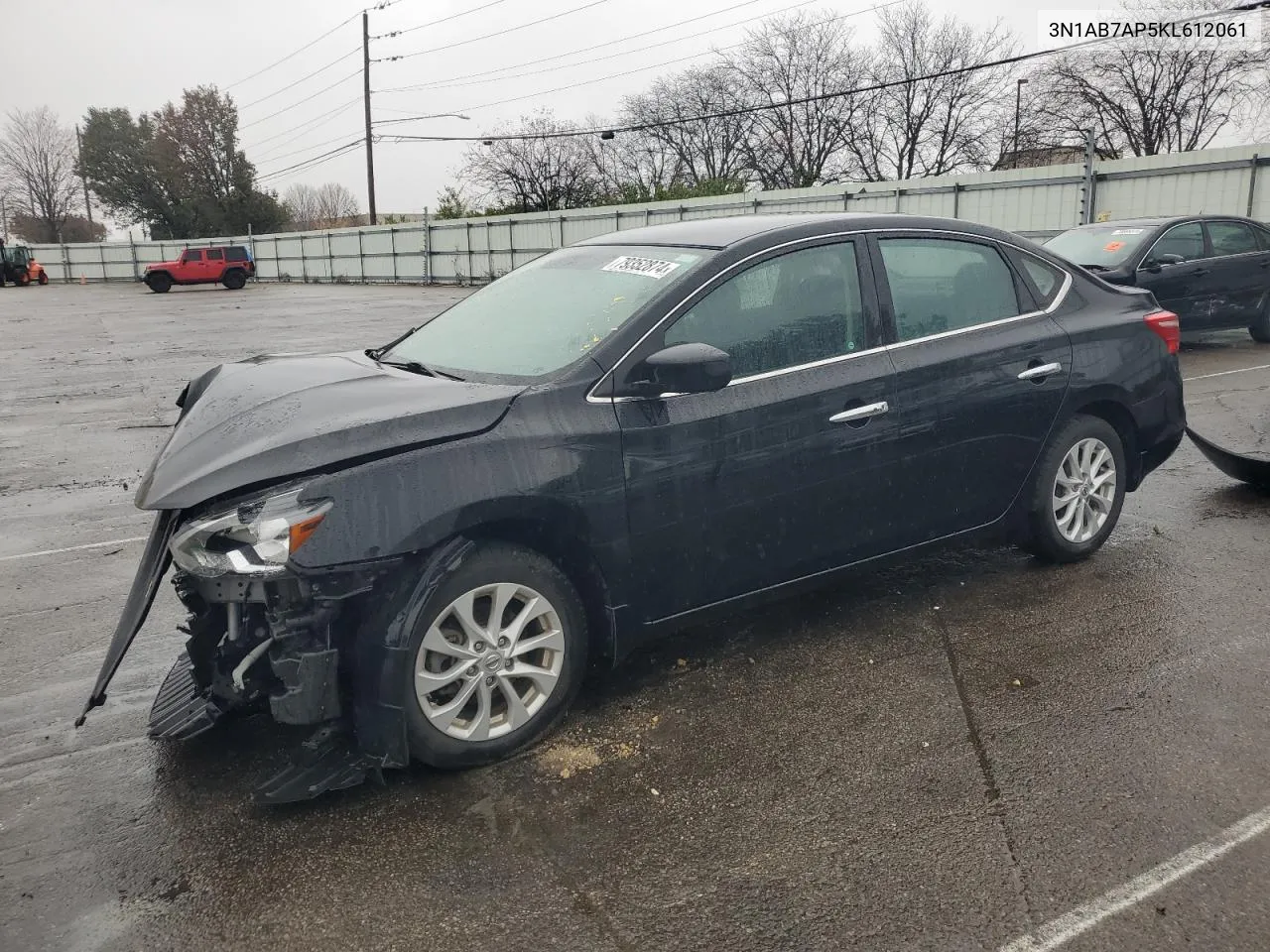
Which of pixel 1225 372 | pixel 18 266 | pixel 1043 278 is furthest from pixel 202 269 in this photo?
pixel 1043 278

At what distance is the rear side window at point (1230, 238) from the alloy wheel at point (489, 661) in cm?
1190

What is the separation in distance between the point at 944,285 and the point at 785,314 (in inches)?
36.9

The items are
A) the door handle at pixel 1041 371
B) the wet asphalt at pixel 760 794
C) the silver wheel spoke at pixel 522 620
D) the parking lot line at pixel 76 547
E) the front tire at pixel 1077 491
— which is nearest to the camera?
the wet asphalt at pixel 760 794

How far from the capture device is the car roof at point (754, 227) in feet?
13.3

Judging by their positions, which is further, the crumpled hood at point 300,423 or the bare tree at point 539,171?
the bare tree at point 539,171

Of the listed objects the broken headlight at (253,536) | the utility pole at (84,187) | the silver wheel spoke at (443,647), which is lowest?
the silver wheel spoke at (443,647)

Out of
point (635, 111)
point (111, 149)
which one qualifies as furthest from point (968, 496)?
point (111, 149)

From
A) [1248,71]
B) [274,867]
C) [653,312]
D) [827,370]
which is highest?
[1248,71]

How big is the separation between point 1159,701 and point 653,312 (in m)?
2.28

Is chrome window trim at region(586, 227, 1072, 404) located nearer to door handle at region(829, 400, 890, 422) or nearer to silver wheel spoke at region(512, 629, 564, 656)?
door handle at region(829, 400, 890, 422)

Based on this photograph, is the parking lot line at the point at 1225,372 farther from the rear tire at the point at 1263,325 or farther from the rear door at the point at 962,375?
the rear door at the point at 962,375

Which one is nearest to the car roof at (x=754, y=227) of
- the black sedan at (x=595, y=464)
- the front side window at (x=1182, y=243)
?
the black sedan at (x=595, y=464)

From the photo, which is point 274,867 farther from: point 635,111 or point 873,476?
point 635,111

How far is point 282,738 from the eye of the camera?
3.48 meters
